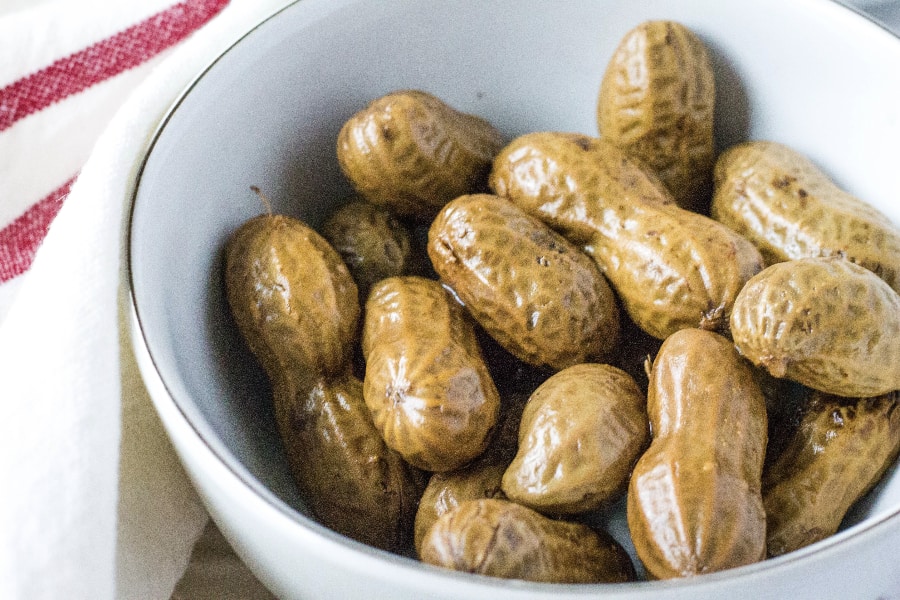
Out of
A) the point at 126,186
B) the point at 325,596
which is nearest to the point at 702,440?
the point at 325,596

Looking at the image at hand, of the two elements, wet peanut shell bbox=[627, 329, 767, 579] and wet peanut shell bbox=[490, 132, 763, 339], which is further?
wet peanut shell bbox=[490, 132, 763, 339]

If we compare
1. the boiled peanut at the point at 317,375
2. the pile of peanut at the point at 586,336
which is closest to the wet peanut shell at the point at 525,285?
the pile of peanut at the point at 586,336

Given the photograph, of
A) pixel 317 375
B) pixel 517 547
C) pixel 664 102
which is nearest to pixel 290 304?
pixel 317 375

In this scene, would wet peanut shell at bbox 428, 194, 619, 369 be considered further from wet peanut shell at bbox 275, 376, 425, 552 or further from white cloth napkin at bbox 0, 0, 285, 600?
white cloth napkin at bbox 0, 0, 285, 600

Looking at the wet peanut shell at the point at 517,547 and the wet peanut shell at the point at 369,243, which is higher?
the wet peanut shell at the point at 369,243

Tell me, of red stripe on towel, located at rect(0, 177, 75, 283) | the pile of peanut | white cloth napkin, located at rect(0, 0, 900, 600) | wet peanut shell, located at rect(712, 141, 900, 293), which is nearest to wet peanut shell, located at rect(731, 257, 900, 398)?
the pile of peanut

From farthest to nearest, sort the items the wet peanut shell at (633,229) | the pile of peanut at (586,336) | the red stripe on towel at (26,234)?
the red stripe on towel at (26,234) → the wet peanut shell at (633,229) → the pile of peanut at (586,336)

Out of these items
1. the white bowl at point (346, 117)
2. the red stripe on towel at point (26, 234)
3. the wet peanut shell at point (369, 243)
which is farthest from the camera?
the red stripe on towel at point (26, 234)

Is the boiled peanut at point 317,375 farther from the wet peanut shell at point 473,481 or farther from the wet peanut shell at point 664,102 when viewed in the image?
the wet peanut shell at point 664,102

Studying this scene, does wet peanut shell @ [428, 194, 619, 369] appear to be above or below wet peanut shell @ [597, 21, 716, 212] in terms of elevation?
below

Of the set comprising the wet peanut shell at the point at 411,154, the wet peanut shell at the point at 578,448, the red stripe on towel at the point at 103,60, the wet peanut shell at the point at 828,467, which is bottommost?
the wet peanut shell at the point at 828,467
